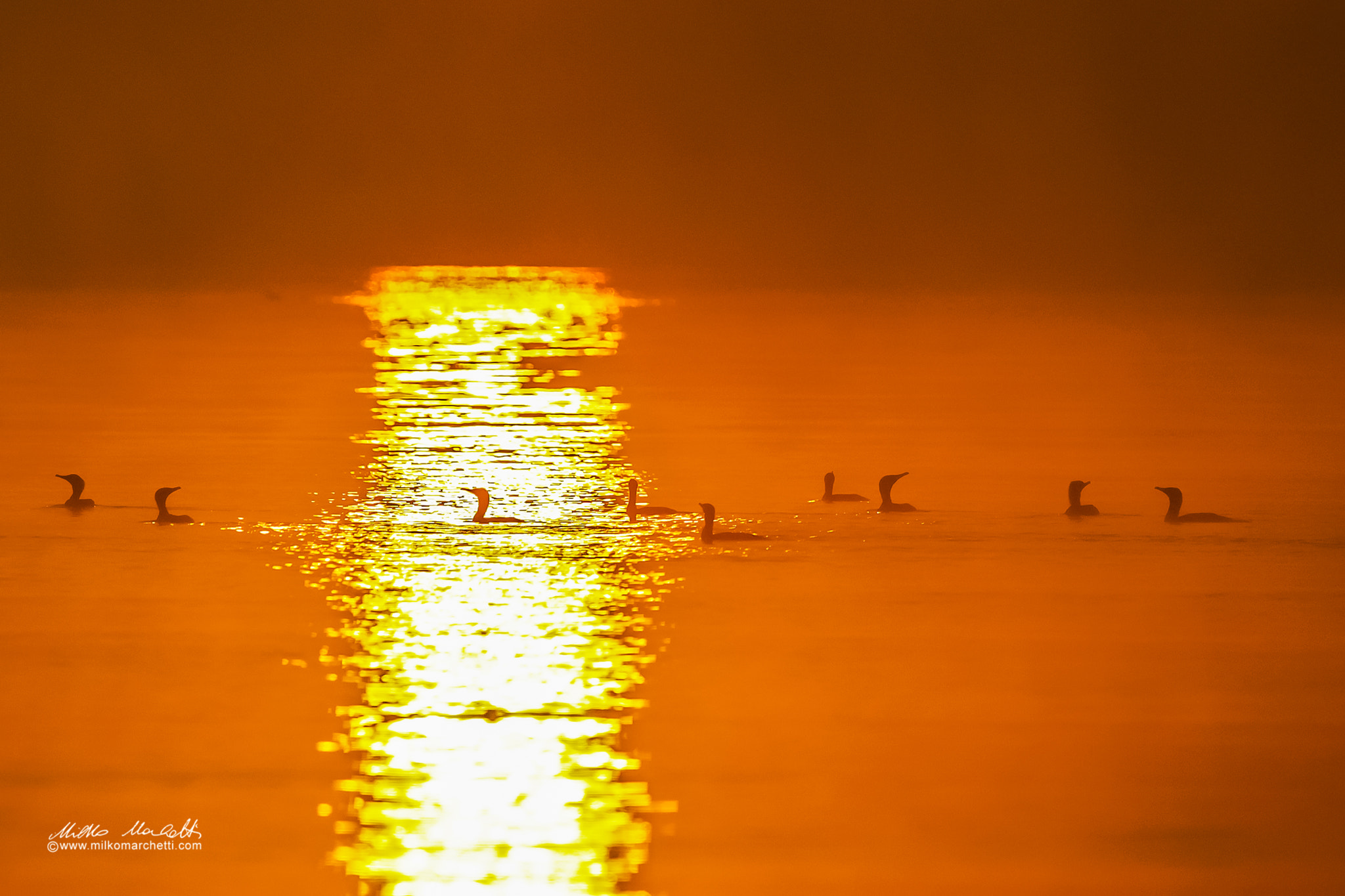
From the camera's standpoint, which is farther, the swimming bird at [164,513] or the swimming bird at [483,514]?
the swimming bird at [164,513]

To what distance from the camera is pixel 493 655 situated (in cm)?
907

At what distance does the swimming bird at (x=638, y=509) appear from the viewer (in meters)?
13.3

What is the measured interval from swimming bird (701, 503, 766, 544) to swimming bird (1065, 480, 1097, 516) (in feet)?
9.72

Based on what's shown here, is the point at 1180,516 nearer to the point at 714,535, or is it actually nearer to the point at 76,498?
the point at 714,535

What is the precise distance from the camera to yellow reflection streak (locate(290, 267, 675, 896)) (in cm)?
665

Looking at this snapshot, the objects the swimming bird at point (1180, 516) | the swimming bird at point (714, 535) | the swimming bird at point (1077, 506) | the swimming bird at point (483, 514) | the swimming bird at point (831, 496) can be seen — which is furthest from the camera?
the swimming bird at point (831, 496)

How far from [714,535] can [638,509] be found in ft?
3.61

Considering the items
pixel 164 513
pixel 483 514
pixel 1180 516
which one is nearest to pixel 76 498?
pixel 164 513

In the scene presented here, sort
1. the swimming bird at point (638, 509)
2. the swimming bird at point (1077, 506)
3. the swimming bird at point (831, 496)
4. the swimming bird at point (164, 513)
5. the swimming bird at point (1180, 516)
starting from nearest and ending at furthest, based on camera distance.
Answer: the swimming bird at point (164, 513), the swimming bird at point (638, 509), the swimming bird at point (1180, 516), the swimming bird at point (1077, 506), the swimming bird at point (831, 496)

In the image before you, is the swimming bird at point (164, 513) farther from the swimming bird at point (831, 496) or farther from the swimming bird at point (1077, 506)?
the swimming bird at point (1077, 506)

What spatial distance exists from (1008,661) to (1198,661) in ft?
3.85

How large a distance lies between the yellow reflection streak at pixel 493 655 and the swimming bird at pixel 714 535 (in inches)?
17.7

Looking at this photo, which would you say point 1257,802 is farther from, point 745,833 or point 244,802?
point 244,802

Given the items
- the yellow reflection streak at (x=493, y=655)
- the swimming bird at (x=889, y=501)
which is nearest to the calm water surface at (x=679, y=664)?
the yellow reflection streak at (x=493, y=655)
